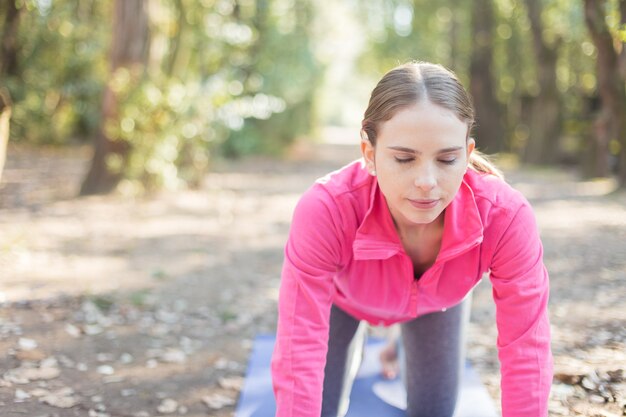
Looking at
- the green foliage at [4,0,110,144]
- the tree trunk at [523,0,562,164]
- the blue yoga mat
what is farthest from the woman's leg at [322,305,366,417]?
the green foliage at [4,0,110,144]

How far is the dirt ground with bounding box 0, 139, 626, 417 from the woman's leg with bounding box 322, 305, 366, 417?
0.56 m

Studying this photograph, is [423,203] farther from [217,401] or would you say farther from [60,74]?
[60,74]

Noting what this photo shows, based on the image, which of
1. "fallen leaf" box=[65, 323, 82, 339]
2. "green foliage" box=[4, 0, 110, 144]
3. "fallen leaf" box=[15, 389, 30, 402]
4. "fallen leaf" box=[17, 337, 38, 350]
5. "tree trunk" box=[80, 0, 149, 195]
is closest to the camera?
"fallen leaf" box=[15, 389, 30, 402]

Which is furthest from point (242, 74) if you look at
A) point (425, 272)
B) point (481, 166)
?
point (425, 272)

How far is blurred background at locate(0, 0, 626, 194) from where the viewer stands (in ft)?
25.9

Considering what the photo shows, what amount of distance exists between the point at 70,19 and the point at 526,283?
14.3 meters

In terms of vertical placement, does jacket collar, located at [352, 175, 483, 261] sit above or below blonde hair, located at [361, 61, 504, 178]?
below

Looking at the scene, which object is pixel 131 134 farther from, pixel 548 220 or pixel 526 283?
pixel 526 283

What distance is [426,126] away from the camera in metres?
1.83

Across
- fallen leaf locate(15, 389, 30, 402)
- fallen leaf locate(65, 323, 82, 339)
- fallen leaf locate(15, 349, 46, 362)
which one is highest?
fallen leaf locate(15, 389, 30, 402)

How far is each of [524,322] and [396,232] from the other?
18.2 inches

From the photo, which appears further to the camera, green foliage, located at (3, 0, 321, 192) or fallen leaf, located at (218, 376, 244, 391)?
green foliage, located at (3, 0, 321, 192)

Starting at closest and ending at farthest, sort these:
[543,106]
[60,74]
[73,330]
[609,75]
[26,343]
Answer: [26,343] → [73,330] → [609,75] → [543,106] → [60,74]

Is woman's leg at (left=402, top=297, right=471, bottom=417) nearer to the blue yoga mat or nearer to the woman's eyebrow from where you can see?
the blue yoga mat
